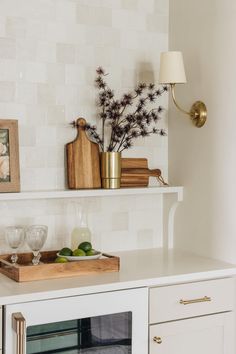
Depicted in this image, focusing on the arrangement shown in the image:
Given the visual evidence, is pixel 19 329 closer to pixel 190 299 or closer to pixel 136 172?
pixel 190 299

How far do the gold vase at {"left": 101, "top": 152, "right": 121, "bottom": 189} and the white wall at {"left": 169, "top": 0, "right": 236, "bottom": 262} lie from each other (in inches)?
15.0

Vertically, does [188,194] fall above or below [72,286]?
above

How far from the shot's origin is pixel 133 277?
7.85 feet

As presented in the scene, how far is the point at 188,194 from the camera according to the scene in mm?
2961

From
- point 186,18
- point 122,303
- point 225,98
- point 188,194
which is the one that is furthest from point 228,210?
point 186,18

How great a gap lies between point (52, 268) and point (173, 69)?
3.54 ft

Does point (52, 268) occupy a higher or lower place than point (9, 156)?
lower

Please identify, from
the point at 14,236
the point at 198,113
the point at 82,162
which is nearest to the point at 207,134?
the point at 198,113

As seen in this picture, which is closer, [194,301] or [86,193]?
[194,301]

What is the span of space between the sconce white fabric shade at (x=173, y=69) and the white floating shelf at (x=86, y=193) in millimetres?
532

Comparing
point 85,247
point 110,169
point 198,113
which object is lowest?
point 85,247

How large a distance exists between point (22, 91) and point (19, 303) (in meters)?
1.04

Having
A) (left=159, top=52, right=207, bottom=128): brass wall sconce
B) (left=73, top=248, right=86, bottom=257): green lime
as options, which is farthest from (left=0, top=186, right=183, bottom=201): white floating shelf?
(left=159, top=52, right=207, bottom=128): brass wall sconce

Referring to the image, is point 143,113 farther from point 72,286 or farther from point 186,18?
point 72,286
